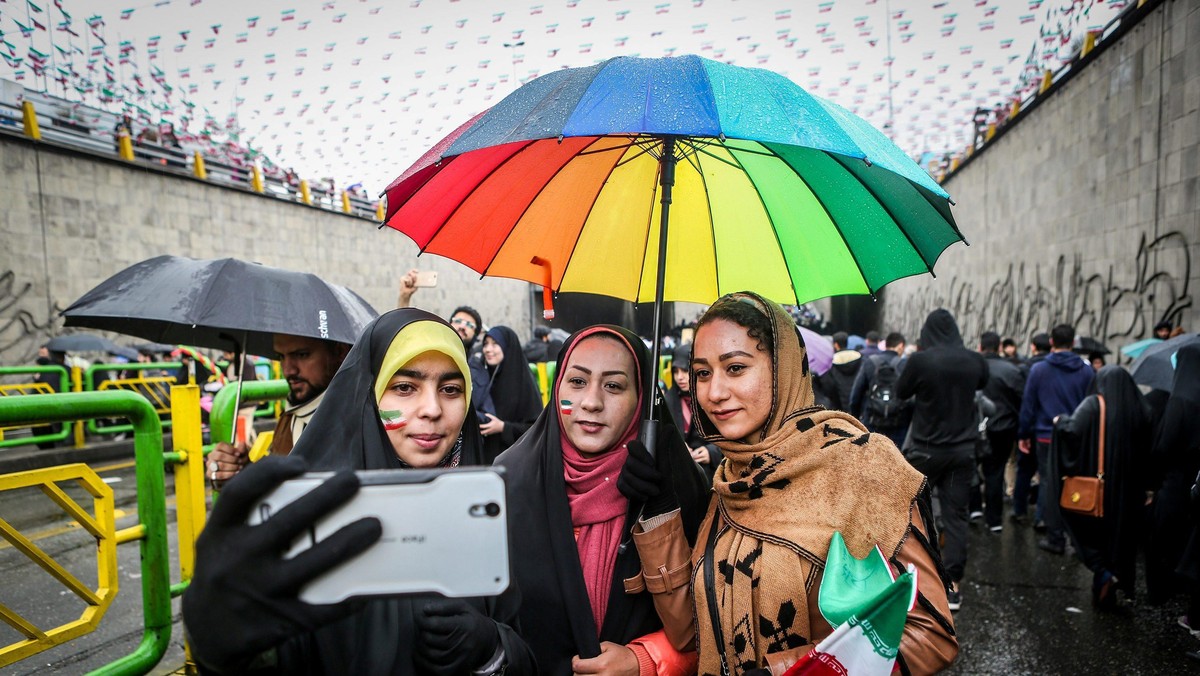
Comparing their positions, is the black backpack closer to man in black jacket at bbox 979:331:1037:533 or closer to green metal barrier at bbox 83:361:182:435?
man in black jacket at bbox 979:331:1037:533

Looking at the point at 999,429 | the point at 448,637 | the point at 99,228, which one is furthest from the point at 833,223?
the point at 99,228

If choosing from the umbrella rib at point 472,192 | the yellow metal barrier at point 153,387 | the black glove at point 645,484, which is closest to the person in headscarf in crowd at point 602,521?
the black glove at point 645,484

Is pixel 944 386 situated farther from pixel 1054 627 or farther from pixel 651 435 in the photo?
pixel 651 435

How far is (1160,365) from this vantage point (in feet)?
14.7

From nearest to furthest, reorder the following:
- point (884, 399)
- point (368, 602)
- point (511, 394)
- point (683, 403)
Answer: point (368, 602) → point (511, 394) → point (683, 403) → point (884, 399)

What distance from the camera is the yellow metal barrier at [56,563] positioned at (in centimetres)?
191

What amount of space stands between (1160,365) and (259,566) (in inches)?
220

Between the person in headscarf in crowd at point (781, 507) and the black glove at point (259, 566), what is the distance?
1079 mm

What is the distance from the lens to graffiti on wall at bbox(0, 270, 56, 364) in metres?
10.9

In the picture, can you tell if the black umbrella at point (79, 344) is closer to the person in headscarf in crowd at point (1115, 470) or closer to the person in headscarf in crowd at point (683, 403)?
the person in headscarf in crowd at point (683, 403)

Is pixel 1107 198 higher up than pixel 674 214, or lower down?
higher up

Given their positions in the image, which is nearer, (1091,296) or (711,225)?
(711,225)

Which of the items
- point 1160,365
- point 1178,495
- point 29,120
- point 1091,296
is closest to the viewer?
point 1178,495

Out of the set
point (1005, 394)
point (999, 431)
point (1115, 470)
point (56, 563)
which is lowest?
point (999, 431)
